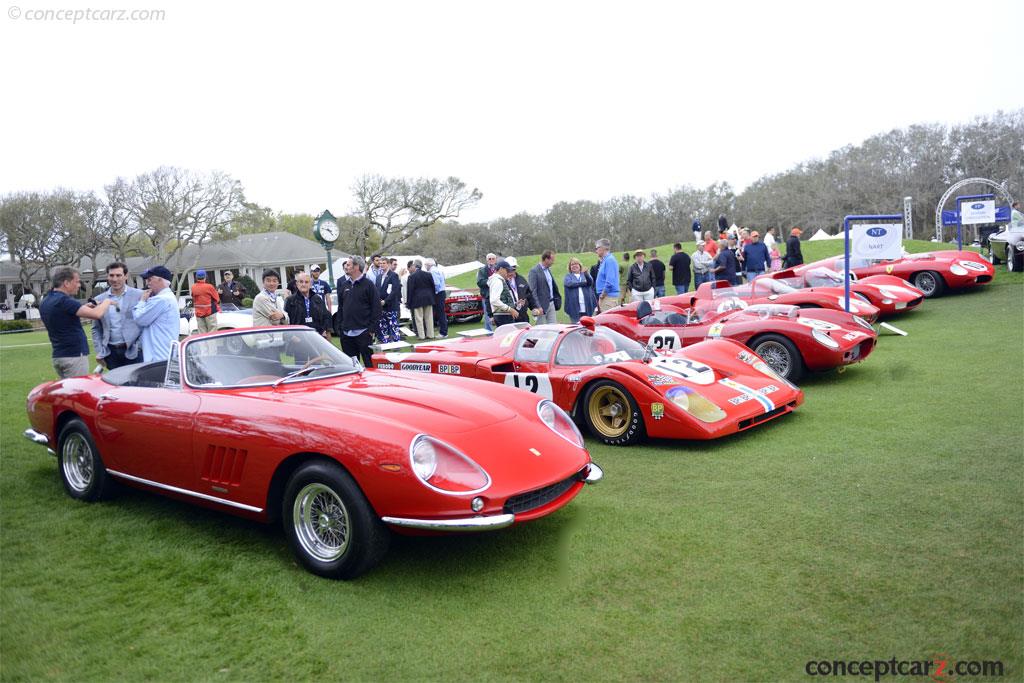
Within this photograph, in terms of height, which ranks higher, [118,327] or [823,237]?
[823,237]

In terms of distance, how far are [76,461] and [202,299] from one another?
818cm

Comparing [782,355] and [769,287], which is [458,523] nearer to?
[782,355]

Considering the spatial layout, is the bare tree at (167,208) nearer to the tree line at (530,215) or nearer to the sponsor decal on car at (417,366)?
the tree line at (530,215)

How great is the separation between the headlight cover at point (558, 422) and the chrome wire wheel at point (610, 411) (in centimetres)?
168

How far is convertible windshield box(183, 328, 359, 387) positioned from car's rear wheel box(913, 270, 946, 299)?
13.6 metres

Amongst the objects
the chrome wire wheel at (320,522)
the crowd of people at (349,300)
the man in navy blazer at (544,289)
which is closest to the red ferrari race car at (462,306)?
the crowd of people at (349,300)

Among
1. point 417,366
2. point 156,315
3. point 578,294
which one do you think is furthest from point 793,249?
point 156,315

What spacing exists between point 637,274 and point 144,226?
130 feet

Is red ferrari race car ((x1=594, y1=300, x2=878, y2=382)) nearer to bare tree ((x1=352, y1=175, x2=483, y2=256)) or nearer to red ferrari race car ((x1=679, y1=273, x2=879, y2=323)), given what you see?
red ferrari race car ((x1=679, y1=273, x2=879, y2=323))

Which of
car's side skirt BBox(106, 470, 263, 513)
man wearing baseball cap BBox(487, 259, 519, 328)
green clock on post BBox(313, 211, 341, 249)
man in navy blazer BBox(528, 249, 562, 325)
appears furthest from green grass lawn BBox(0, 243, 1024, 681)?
green clock on post BBox(313, 211, 341, 249)

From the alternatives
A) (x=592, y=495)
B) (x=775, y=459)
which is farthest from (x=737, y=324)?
(x=592, y=495)

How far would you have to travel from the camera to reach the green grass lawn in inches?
118

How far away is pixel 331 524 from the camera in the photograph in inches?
151

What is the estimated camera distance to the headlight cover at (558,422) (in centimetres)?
448
